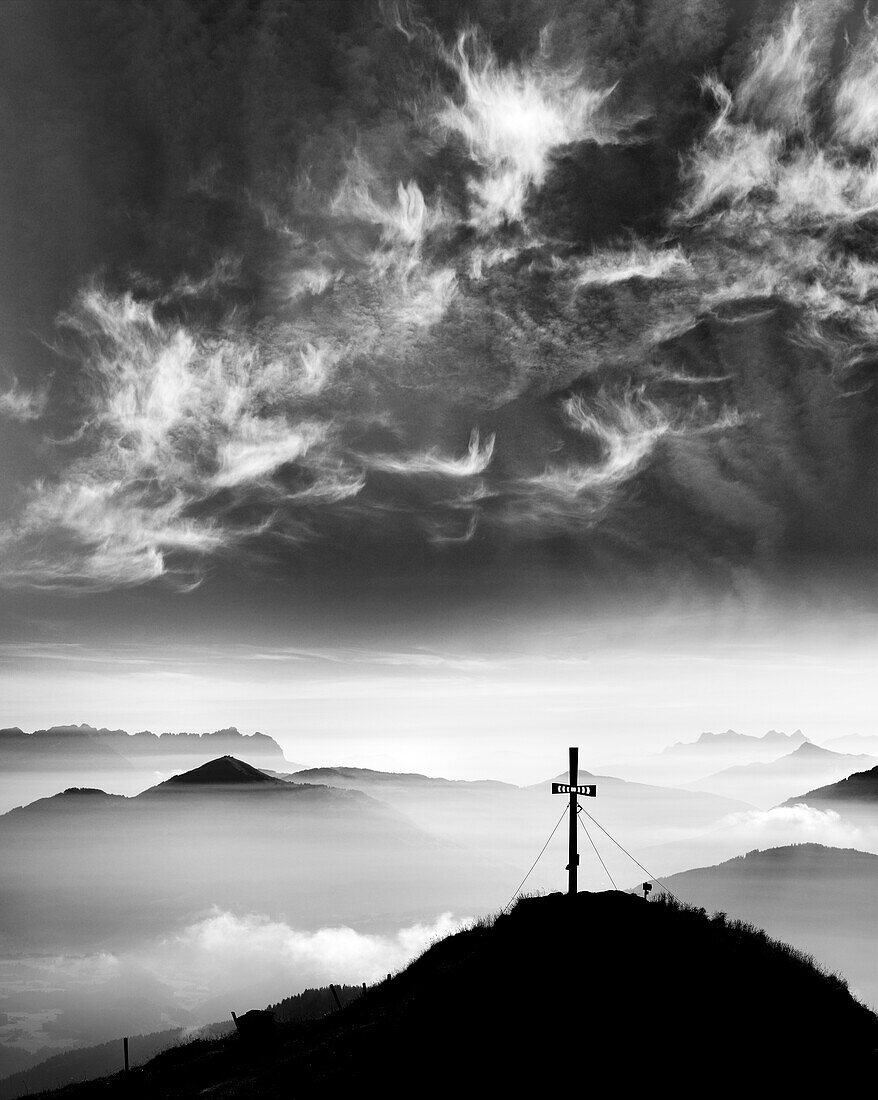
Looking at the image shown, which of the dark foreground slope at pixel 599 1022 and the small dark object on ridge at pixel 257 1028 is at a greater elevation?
the dark foreground slope at pixel 599 1022

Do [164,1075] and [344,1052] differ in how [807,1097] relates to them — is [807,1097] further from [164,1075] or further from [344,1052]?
[164,1075]

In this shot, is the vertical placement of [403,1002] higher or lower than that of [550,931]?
lower

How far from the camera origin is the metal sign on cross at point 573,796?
31531 mm

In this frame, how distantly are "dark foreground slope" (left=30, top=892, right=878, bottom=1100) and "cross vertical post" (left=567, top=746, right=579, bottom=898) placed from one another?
1029mm

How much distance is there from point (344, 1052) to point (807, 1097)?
49.0 feet

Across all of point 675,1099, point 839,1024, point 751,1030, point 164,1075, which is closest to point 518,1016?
point 675,1099

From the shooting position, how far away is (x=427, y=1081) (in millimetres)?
20672

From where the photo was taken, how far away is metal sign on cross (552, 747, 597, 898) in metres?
31.5

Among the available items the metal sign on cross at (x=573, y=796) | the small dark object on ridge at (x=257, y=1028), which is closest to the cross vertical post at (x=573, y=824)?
the metal sign on cross at (x=573, y=796)

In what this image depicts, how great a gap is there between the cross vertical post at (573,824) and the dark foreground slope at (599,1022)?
3.38 feet

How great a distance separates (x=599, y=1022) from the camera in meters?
21.5

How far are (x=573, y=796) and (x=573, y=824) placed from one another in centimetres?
118

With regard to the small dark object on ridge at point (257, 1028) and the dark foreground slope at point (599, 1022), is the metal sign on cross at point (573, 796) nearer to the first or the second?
the dark foreground slope at point (599, 1022)

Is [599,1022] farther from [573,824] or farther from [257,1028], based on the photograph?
[257,1028]
